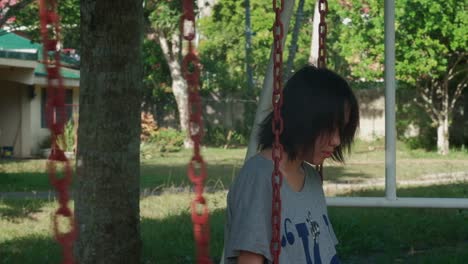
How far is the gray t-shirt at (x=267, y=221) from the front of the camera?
2217 millimetres

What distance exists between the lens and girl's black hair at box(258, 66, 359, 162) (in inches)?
92.2

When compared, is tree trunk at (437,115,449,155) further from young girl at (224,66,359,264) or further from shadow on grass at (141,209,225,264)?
young girl at (224,66,359,264)

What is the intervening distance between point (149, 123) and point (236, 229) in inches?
919

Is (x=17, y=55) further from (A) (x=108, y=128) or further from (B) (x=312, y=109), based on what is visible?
(B) (x=312, y=109)

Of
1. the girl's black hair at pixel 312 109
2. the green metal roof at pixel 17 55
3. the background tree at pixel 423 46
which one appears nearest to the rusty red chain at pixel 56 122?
the girl's black hair at pixel 312 109

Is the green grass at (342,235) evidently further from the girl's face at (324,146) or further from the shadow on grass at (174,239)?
the girl's face at (324,146)

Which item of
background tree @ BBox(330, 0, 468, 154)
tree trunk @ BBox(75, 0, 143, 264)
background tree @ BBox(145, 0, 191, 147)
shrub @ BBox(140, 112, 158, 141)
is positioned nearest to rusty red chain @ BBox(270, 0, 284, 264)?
tree trunk @ BBox(75, 0, 143, 264)

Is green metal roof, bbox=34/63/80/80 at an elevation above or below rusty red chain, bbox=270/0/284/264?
above

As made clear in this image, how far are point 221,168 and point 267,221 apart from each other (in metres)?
15.4

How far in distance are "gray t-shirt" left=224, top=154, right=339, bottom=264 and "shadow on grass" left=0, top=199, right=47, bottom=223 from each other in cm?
684

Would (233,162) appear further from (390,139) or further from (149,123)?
(390,139)

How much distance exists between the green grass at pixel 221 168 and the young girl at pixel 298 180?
9.44m

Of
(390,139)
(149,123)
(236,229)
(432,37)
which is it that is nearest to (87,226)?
(390,139)

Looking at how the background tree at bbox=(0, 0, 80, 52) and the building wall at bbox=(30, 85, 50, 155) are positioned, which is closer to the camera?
the background tree at bbox=(0, 0, 80, 52)
